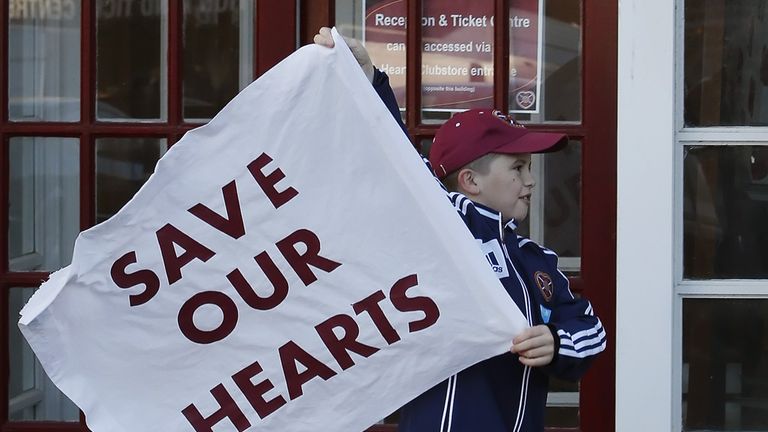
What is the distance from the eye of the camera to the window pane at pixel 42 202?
4199 mm

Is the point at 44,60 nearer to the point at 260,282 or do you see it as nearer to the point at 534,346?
the point at 260,282

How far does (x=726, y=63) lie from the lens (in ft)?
13.0

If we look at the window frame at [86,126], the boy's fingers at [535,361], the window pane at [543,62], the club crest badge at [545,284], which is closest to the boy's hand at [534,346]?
the boy's fingers at [535,361]

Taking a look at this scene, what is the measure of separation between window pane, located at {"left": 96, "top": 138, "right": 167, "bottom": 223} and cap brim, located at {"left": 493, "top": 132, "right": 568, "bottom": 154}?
171 centimetres

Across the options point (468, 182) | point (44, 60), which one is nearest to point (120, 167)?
point (44, 60)

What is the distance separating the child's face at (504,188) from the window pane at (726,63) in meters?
1.36

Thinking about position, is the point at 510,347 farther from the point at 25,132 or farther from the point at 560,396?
the point at 25,132

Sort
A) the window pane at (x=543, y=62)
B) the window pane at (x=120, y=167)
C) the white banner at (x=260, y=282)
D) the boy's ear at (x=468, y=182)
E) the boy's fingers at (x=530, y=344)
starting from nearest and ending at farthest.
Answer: the boy's fingers at (x=530, y=344) → the white banner at (x=260, y=282) → the boy's ear at (x=468, y=182) → the window pane at (x=543, y=62) → the window pane at (x=120, y=167)

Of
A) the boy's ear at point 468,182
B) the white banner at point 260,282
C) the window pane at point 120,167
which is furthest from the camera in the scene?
the window pane at point 120,167

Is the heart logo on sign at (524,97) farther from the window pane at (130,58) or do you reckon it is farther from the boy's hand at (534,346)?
the boy's hand at (534,346)

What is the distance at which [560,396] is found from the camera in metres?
4.07

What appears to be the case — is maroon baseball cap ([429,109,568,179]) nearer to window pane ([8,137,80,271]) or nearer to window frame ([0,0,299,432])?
window frame ([0,0,299,432])

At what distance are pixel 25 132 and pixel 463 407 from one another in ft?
6.80

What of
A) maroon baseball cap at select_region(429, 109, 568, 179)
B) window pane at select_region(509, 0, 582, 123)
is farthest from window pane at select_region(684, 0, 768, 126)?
maroon baseball cap at select_region(429, 109, 568, 179)
